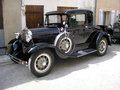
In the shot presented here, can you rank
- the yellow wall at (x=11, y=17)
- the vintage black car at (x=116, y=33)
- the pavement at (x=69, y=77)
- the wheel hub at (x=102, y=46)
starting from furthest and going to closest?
the vintage black car at (x=116, y=33), the yellow wall at (x=11, y=17), the wheel hub at (x=102, y=46), the pavement at (x=69, y=77)

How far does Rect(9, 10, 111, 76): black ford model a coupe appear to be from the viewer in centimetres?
384

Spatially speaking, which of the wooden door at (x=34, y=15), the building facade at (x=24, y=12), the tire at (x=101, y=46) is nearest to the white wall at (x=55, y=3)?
the building facade at (x=24, y=12)

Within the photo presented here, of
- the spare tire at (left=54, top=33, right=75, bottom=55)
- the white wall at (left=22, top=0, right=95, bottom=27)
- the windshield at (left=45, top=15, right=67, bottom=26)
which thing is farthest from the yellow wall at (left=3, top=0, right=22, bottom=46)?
the spare tire at (left=54, top=33, right=75, bottom=55)

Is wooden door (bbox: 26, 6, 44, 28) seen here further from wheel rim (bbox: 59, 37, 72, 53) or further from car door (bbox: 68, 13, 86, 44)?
wheel rim (bbox: 59, 37, 72, 53)

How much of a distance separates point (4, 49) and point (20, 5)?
7.36 feet

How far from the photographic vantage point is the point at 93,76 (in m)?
3.91

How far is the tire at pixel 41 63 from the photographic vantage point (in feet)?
12.0

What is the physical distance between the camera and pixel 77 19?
506 cm

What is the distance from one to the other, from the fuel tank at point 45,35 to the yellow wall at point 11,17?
2.67 metres

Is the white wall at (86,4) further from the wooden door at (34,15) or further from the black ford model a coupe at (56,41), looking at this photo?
the black ford model a coupe at (56,41)

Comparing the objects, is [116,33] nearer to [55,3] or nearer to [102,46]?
[102,46]

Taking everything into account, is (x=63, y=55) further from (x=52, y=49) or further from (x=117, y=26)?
(x=117, y=26)

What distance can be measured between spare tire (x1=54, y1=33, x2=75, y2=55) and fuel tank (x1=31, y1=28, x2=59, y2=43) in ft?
0.94

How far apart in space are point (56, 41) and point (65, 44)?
0.37 m
